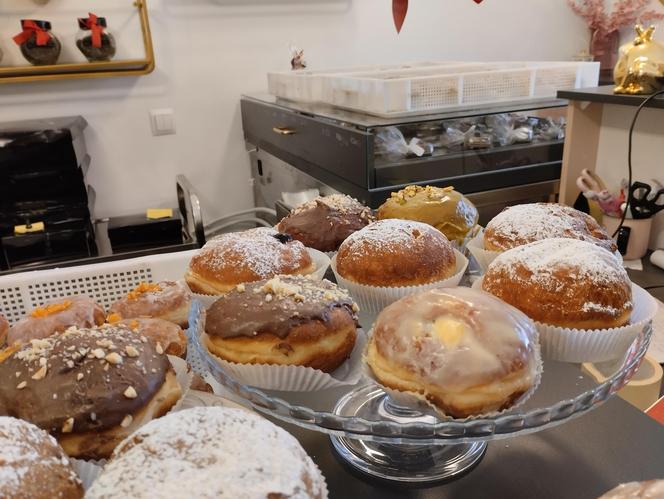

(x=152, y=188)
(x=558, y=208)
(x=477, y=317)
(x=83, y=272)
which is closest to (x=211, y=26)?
(x=152, y=188)

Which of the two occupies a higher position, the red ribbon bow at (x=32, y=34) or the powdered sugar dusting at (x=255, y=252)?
the red ribbon bow at (x=32, y=34)

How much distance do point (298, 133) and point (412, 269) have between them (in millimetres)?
1274

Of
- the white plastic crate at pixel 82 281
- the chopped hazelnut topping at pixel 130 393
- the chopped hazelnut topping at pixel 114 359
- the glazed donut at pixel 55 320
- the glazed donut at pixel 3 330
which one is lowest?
the white plastic crate at pixel 82 281

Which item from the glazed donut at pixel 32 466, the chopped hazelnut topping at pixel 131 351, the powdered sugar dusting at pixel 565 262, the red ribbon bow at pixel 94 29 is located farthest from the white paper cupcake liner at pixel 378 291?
the red ribbon bow at pixel 94 29

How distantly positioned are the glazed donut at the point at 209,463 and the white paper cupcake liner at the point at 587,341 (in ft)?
1.42

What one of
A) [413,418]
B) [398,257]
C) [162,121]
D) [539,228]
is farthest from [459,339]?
[162,121]

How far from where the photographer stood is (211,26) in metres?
2.67

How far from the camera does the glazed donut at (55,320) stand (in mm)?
831

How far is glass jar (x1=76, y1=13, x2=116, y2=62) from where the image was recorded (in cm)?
233

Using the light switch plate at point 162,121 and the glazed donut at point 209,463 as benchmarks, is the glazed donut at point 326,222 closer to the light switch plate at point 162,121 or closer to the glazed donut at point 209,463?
the glazed donut at point 209,463

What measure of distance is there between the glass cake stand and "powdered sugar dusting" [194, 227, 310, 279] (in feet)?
0.32

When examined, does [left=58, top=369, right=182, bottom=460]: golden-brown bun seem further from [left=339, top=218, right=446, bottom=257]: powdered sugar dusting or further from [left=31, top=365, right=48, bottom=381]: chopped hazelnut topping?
[left=339, top=218, right=446, bottom=257]: powdered sugar dusting

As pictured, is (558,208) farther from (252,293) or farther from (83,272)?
(83,272)

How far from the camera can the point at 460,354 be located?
25.5 inches
